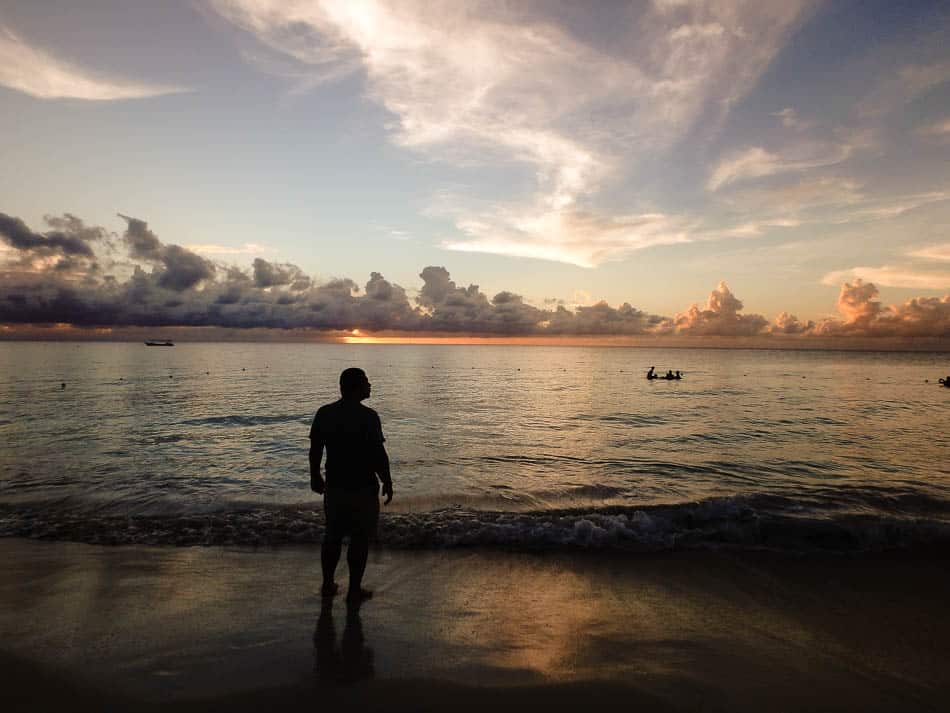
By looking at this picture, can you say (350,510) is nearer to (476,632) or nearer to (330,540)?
(330,540)

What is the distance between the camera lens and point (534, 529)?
377 inches

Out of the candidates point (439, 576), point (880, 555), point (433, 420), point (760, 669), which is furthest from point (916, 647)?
point (433, 420)

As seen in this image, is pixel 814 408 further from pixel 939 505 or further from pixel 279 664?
pixel 279 664

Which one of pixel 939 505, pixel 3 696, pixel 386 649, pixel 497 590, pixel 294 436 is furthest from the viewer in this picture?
pixel 294 436

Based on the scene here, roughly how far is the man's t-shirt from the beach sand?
175cm

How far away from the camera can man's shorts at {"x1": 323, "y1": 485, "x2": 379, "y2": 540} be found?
634 centimetres

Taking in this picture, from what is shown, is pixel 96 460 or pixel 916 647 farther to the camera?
pixel 96 460

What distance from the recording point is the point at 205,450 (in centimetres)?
1961

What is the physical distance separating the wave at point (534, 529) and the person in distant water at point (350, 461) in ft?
9.74

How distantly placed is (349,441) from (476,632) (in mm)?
2810

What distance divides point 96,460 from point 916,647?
21.9m

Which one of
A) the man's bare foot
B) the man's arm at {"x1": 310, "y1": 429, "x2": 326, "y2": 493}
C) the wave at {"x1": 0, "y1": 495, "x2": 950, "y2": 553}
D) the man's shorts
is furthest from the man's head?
the wave at {"x1": 0, "y1": 495, "x2": 950, "y2": 553}

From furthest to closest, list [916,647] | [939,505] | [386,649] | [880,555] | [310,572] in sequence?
1. [939,505]
2. [880,555]
3. [310,572]
4. [916,647]
5. [386,649]

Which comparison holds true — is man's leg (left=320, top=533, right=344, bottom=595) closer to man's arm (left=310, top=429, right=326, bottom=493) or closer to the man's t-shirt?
man's arm (left=310, top=429, right=326, bottom=493)
